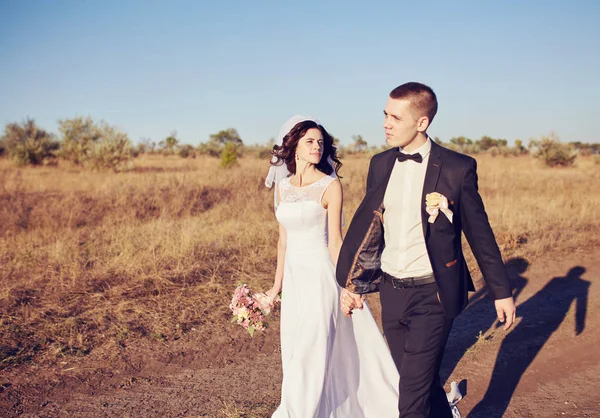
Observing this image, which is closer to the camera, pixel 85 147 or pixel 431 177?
pixel 431 177

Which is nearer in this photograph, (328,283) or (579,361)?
(328,283)

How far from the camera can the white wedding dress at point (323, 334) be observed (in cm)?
359

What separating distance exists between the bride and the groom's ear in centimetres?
102

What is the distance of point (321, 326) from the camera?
3.61 metres

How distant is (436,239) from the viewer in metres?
2.84

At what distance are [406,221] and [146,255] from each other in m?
5.42

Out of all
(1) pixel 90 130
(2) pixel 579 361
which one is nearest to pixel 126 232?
(2) pixel 579 361

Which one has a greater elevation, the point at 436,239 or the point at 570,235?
the point at 436,239

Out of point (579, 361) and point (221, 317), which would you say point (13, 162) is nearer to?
point (221, 317)

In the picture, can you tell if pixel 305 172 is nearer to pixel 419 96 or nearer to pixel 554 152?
pixel 419 96

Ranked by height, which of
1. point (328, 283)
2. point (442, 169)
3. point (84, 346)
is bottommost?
point (84, 346)

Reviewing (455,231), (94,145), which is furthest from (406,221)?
(94,145)

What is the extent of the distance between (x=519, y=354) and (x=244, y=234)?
5346 mm

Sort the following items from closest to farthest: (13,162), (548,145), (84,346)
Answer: (84,346), (13,162), (548,145)
